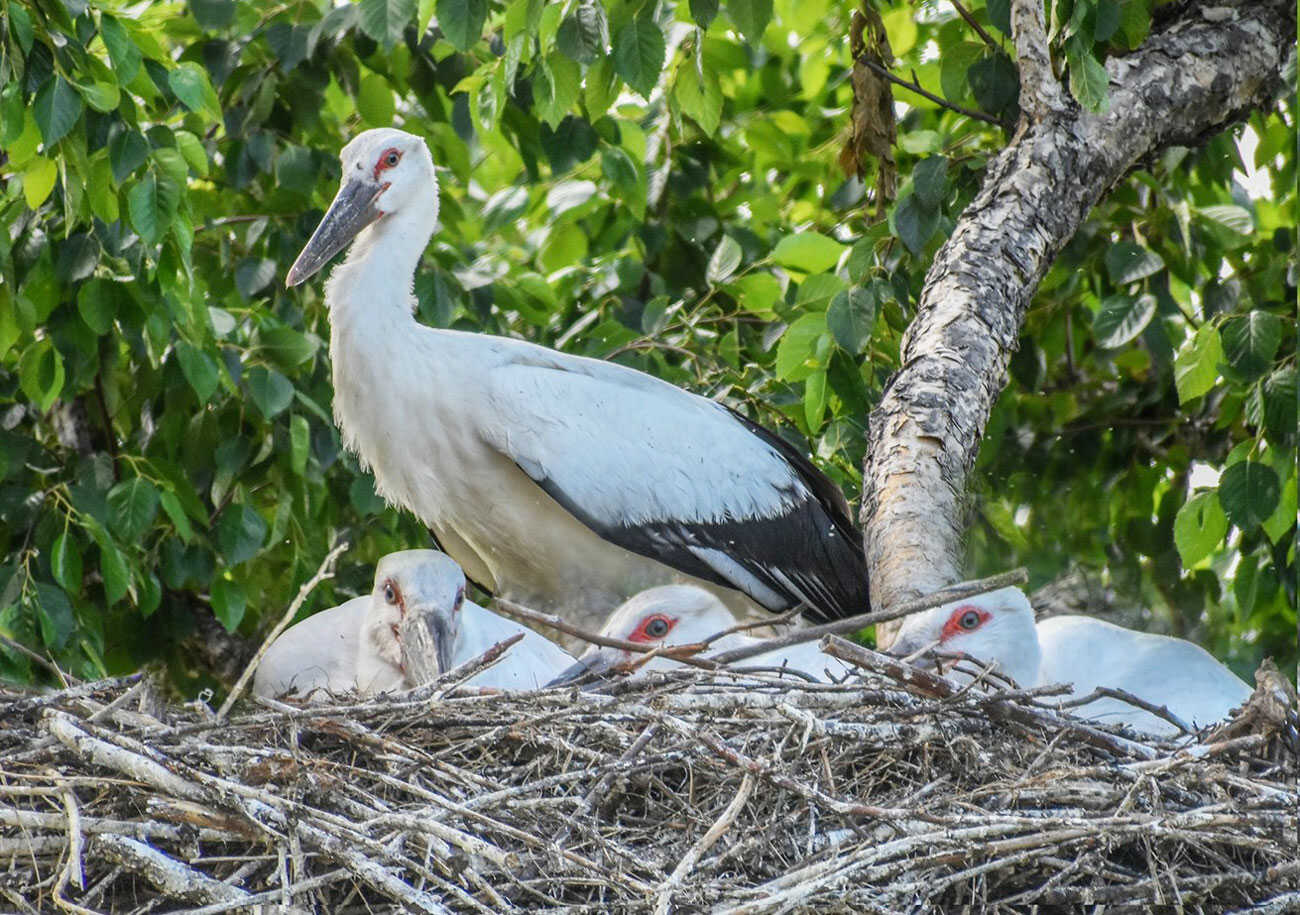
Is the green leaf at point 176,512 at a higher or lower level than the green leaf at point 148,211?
lower

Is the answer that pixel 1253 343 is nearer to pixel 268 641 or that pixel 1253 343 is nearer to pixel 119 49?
pixel 268 641

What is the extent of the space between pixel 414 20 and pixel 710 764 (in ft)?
11.9

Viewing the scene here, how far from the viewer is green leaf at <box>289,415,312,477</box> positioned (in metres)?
5.59

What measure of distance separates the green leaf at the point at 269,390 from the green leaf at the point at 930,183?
73.4 inches

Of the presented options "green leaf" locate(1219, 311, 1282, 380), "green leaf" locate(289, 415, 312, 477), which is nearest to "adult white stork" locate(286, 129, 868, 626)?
"green leaf" locate(289, 415, 312, 477)

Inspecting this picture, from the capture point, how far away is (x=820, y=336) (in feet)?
17.0

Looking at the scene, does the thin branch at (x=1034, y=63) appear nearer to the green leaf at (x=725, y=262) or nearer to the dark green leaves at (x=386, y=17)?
the green leaf at (x=725, y=262)

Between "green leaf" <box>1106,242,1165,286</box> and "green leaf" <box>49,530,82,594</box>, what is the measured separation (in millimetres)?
3138

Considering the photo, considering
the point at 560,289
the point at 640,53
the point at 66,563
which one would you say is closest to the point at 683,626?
the point at 640,53

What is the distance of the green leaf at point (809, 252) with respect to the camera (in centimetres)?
586

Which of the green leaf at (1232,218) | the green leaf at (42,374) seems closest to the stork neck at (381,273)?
the green leaf at (42,374)

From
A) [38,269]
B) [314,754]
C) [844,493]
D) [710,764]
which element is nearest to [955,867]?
[710,764]

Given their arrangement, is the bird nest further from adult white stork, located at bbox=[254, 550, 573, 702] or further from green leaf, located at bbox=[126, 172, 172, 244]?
green leaf, located at bbox=[126, 172, 172, 244]

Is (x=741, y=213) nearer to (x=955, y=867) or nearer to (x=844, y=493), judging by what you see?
(x=844, y=493)
